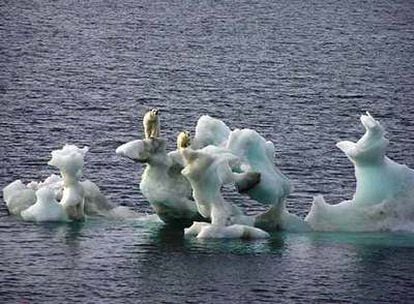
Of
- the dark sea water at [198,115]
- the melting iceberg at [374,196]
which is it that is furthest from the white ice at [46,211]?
the melting iceberg at [374,196]

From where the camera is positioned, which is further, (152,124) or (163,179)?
(152,124)

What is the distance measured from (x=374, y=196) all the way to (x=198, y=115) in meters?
40.1

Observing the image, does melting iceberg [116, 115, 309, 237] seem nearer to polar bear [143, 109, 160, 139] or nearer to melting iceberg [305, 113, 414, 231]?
polar bear [143, 109, 160, 139]

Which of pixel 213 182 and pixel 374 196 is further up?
pixel 213 182

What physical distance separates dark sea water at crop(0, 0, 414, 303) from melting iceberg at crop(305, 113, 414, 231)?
74 centimetres

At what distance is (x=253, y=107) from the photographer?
10606 cm

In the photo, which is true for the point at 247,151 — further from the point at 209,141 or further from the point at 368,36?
the point at 368,36

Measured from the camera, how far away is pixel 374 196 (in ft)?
206

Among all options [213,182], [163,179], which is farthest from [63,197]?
[213,182]

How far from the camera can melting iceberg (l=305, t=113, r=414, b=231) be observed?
62.3m

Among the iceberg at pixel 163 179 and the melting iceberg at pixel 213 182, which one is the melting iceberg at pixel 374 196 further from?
the iceberg at pixel 163 179

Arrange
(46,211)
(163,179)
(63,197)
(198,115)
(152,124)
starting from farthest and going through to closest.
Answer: (198,115), (46,211), (63,197), (152,124), (163,179)

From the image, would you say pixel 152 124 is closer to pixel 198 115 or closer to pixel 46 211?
pixel 46 211

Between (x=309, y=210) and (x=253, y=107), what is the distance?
3660 cm
